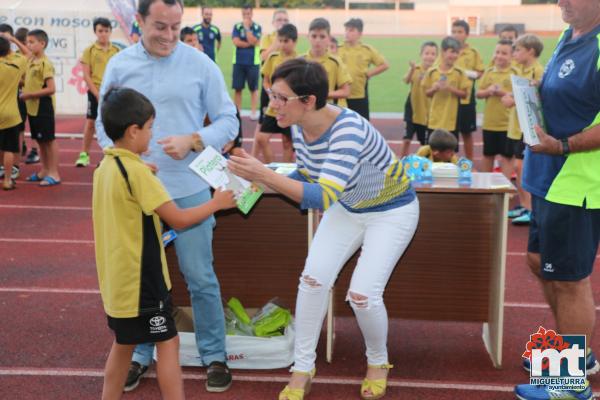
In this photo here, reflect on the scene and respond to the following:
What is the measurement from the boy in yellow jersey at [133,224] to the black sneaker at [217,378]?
0.76 m

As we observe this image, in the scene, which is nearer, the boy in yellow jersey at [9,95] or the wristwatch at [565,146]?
the wristwatch at [565,146]

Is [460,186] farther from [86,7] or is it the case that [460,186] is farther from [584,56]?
[86,7]

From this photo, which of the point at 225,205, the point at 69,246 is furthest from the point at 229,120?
the point at 69,246

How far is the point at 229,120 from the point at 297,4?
62336 millimetres

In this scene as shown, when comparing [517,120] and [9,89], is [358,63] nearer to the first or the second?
[517,120]

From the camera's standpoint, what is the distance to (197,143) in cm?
372

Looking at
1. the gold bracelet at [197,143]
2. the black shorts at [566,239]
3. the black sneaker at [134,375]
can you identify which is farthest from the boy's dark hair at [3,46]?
the black shorts at [566,239]

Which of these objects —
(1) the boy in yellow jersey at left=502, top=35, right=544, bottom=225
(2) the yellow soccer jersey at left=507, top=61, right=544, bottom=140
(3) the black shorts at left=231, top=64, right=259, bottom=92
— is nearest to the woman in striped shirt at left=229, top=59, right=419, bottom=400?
(1) the boy in yellow jersey at left=502, top=35, right=544, bottom=225

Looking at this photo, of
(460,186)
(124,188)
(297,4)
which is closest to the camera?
(124,188)

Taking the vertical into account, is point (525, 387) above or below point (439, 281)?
below

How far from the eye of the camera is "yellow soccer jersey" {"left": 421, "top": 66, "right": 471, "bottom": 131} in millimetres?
9203

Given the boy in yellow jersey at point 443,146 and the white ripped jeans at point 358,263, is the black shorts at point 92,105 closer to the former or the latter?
the boy in yellow jersey at point 443,146

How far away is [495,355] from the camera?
443cm

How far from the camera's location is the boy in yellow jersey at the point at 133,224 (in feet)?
10.4
